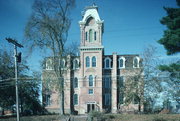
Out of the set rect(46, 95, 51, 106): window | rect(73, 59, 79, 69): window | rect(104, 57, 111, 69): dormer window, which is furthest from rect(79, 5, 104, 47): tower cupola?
rect(46, 95, 51, 106): window

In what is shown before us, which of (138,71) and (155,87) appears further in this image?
(138,71)

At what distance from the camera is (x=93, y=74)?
3397cm

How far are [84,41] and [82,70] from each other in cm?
515

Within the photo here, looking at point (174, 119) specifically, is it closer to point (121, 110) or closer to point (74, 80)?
point (121, 110)

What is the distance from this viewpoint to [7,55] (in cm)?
2716

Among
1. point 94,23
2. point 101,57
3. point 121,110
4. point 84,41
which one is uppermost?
point 94,23

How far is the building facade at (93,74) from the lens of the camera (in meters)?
33.7

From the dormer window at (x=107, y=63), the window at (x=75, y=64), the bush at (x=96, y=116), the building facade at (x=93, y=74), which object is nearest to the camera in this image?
the bush at (x=96, y=116)

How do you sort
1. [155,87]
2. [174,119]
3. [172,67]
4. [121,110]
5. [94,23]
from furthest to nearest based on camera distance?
1. [94,23]
2. [121,110]
3. [155,87]
4. [174,119]
5. [172,67]

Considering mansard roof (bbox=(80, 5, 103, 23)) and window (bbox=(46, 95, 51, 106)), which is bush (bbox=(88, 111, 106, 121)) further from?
mansard roof (bbox=(80, 5, 103, 23))

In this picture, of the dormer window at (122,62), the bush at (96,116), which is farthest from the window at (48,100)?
the bush at (96,116)

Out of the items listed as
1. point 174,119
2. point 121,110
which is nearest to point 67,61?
point 121,110

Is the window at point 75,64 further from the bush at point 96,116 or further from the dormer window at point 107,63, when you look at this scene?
the bush at point 96,116

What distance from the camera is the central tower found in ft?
110
